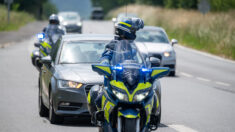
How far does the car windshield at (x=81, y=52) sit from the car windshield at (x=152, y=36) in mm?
10463

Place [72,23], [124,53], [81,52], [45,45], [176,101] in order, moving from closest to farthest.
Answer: [124,53], [81,52], [176,101], [45,45], [72,23]

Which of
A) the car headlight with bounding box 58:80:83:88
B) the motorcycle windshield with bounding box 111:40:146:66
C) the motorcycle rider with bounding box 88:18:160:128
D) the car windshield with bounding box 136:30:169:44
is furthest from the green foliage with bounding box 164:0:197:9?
the motorcycle windshield with bounding box 111:40:146:66

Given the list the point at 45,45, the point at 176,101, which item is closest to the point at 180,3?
the point at 45,45

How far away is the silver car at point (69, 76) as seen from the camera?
9.81 m

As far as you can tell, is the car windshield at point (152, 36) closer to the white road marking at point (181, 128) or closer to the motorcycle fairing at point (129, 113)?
the white road marking at point (181, 128)

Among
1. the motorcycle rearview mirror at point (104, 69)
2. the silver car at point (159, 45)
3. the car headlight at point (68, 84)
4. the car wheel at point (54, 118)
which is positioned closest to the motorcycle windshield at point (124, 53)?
the motorcycle rearview mirror at point (104, 69)

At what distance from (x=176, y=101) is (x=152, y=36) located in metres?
8.72

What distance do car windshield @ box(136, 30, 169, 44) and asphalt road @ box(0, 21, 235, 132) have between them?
49.7 inches

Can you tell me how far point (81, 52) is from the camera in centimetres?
1120

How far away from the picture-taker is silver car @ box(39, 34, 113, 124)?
9812 millimetres

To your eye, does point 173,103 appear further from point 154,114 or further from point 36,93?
point 154,114

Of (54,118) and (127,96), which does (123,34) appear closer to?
(127,96)

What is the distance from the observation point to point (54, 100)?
991 centimetres

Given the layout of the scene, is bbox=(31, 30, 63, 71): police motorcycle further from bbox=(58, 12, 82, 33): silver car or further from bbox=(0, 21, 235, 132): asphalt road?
bbox=(58, 12, 82, 33): silver car
